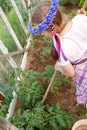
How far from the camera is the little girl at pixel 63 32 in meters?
2.06

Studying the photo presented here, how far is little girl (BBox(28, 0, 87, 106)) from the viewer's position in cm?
206

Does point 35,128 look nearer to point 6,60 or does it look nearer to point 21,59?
point 6,60

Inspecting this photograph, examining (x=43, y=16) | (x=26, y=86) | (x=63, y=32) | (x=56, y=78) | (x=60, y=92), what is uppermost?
(x=43, y=16)

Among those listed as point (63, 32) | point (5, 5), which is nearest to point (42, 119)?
point (63, 32)

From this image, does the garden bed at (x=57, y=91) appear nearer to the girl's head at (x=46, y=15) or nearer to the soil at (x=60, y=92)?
the soil at (x=60, y=92)

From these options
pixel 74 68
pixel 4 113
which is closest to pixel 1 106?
pixel 4 113

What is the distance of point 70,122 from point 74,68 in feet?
2.47

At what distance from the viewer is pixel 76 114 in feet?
10.8

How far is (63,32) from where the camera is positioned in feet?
7.16

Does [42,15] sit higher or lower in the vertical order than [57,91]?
higher

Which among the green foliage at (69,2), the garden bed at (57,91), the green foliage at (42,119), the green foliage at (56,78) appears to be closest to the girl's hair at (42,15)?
the green foliage at (42,119)

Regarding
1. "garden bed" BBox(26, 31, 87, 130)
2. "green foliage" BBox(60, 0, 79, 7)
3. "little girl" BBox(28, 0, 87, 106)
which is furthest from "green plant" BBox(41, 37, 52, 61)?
"little girl" BBox(28, 0, 87, 106)

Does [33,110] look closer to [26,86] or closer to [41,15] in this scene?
[26,86]

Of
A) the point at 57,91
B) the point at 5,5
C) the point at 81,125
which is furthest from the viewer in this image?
the point at 5,5
